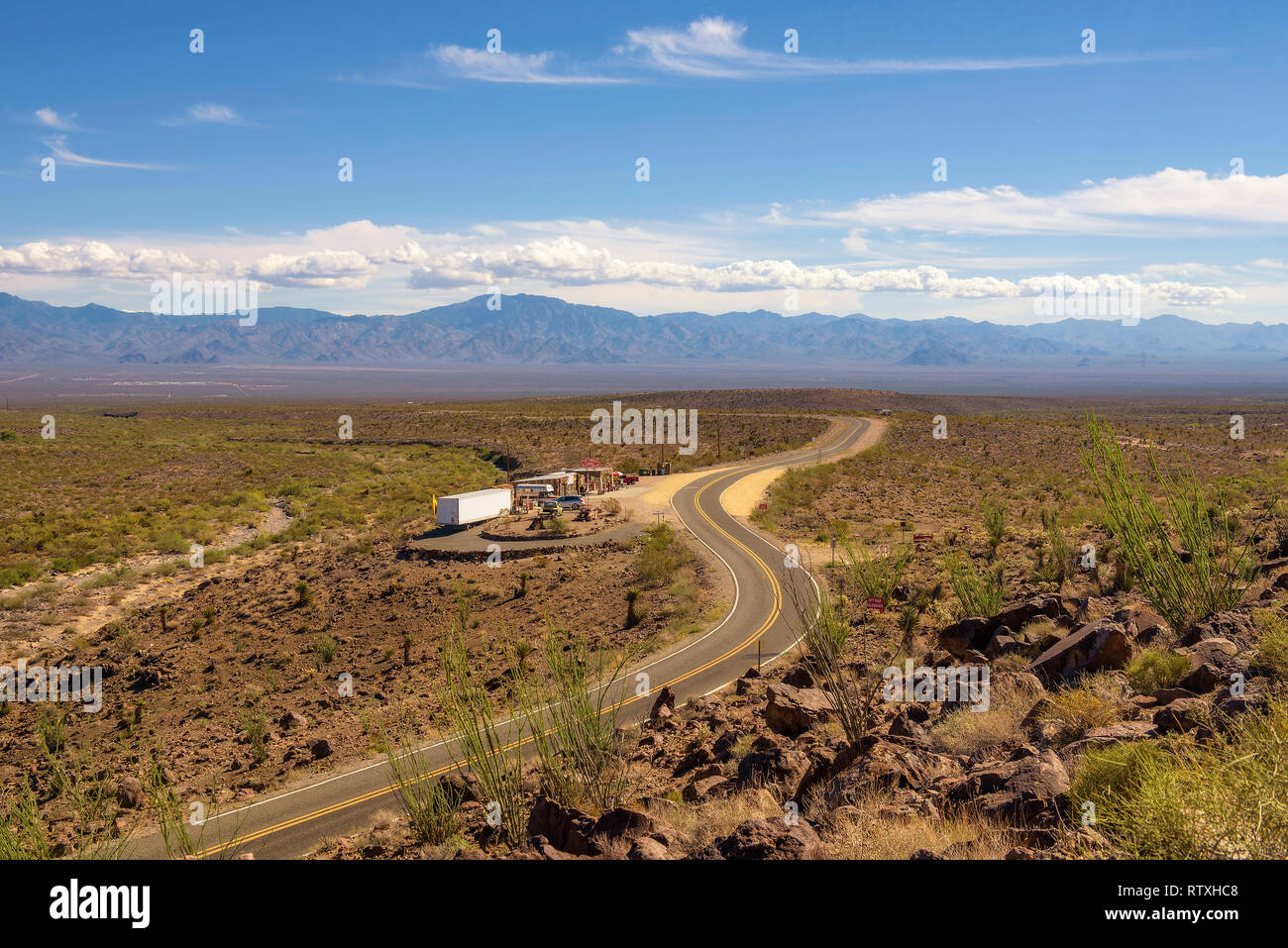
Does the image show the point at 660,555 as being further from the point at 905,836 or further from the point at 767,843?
the point at 767,843

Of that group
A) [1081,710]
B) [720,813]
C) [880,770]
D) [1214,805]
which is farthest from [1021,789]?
[720,813]

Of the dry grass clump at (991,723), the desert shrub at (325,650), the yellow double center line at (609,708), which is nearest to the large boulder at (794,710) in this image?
the dry grass clump at (991,723)

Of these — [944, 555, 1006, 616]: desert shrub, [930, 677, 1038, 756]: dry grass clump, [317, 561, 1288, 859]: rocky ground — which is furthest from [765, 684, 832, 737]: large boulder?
[944, 555, 1006, 616]: desert shrub

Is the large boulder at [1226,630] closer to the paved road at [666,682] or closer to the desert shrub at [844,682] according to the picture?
the desert shrub at [844,682]

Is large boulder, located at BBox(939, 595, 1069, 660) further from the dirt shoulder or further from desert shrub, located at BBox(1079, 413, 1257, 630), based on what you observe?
the dirt shoulder
